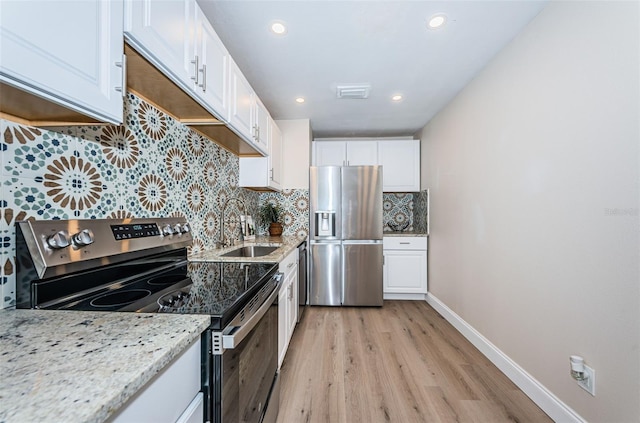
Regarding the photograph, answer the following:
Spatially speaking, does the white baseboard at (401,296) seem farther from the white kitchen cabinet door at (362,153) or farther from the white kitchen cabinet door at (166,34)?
the white kitchen cabinet door at (166,34)

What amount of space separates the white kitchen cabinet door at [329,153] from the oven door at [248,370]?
99.1 inches

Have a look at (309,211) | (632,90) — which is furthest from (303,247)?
(632,90)

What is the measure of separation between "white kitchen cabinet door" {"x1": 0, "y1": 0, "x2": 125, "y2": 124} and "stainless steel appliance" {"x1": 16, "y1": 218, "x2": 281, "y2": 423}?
45cm

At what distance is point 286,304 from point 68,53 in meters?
1.75

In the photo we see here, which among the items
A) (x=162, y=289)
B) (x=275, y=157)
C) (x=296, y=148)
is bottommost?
(x=162, y=289)

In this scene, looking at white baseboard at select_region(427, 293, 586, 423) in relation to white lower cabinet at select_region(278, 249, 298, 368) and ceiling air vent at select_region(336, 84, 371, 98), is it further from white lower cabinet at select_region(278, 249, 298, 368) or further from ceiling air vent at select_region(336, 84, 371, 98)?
ceiling air vent at select_region(336, 84, 371, 98)

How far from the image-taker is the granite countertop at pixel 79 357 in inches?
15.2

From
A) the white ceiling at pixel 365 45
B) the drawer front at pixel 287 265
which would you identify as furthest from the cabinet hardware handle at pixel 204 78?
the drawer front at pixel 287 265

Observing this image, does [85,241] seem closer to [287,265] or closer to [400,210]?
[287,265]

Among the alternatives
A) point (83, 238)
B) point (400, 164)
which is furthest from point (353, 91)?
point (83, 238)

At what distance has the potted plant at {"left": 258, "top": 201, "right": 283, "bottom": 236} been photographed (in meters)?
3.25

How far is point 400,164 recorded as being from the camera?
3709 millimetres

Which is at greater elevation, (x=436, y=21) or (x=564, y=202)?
(x=436, y=21)

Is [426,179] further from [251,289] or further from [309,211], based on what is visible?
[251,289]
